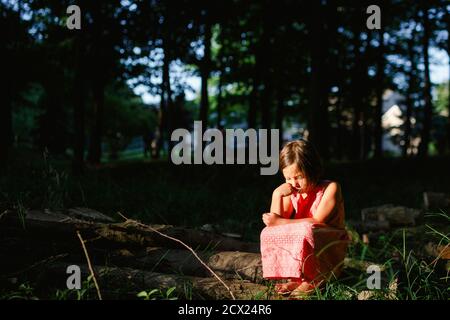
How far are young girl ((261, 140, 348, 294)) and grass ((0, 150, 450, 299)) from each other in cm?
18

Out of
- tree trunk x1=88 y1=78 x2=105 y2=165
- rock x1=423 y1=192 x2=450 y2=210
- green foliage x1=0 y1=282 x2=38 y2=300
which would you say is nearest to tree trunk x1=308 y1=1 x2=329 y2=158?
rock x1=423 y1=192 x2=450 y2=210

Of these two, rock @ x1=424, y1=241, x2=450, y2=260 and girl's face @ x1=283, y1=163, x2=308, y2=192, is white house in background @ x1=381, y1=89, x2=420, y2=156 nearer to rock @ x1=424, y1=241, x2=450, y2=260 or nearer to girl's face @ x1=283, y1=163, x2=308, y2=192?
rock @ x1=424, y1=241, x2=450, y2=260

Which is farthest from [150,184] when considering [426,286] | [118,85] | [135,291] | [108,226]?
[118,85]

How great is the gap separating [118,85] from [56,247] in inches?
643

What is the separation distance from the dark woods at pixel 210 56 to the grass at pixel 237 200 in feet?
7.72

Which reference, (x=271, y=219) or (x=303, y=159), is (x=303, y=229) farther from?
(x=303, y=159)

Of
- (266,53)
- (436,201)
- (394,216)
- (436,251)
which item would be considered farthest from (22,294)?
(266,53)

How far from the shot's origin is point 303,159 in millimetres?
3400

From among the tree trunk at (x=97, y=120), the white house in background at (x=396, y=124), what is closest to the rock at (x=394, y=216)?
the tree trunk at (x=97, y=120)

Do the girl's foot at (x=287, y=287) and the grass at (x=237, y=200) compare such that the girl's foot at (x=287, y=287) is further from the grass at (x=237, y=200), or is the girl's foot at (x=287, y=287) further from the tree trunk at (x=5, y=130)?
the tree trunk at (x=5, y=130)

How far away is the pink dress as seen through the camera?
10.8 feet

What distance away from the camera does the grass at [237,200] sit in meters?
3.62

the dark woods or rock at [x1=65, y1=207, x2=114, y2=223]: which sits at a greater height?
the dark woods
